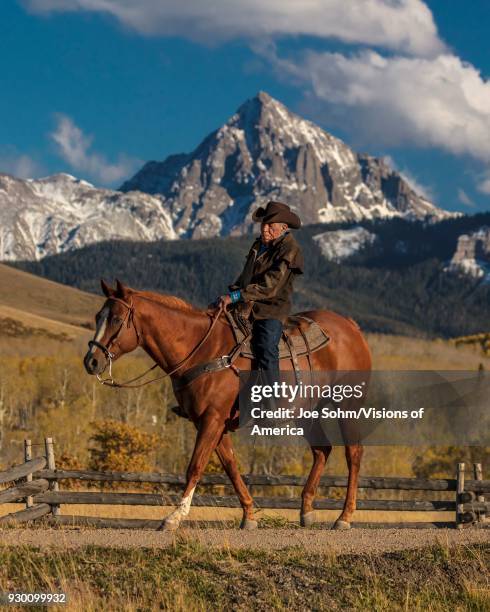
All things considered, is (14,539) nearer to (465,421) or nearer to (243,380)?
(243,380)

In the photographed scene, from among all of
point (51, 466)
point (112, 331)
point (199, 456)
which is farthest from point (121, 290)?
point (51, 466)

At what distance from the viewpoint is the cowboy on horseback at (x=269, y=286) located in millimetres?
11812

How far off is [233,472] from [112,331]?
100 inches

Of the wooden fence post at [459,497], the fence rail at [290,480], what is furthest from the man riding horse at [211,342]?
the fence rail at [290,480]

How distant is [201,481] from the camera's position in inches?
571

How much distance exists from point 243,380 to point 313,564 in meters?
2.58

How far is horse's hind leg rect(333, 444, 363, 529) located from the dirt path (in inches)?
9.9

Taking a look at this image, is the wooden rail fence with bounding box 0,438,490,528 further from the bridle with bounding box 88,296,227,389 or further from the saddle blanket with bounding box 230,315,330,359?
the bridle with bounding box 88,296,227,389

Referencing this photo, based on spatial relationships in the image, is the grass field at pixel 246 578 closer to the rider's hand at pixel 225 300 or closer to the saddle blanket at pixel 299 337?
the saddle blanket at pixel 299 337

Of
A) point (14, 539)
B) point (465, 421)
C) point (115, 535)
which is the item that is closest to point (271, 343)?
point (115, 535)

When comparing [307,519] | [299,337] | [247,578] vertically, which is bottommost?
[247,578]

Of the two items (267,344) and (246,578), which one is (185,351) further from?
(246,578)

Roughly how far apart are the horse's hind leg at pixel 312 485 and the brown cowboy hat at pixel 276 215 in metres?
3.27

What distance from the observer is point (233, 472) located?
11945 mm
